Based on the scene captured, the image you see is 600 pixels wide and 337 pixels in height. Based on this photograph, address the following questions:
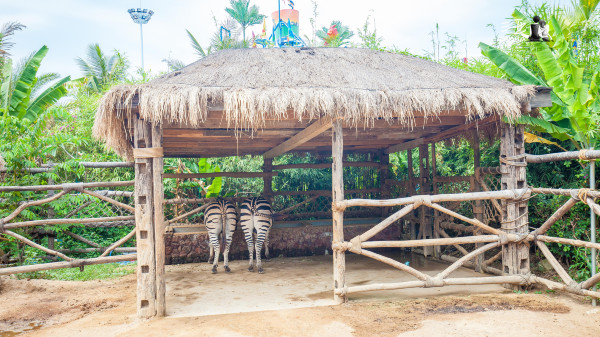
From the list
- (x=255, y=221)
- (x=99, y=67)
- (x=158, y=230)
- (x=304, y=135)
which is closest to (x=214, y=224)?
(x=255, y=221)

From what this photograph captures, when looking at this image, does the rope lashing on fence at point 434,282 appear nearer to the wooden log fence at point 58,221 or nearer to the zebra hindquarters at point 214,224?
the wooden log fence at point 58,221

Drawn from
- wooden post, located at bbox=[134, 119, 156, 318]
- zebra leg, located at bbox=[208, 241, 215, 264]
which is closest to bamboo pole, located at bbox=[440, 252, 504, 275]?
zebra leg, located at bbox=[208, 241, 215, 264]

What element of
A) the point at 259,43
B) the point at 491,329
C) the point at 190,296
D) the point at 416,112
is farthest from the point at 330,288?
the point at 259,43

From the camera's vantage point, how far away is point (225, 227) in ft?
21.9

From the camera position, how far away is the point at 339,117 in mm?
4320

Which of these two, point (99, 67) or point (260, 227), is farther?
point (99, 67)

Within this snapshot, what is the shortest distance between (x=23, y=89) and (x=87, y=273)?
3160mm

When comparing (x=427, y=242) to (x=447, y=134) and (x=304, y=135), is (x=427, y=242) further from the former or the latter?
(x=447, y=134)

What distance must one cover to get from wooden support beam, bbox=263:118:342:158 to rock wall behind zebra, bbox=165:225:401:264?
1.43 m

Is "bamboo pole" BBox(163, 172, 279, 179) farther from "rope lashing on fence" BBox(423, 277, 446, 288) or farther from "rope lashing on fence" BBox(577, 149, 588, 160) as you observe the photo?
"rope lashing on fence" BBox(577, 149, 588, 160)

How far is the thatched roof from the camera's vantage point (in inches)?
160

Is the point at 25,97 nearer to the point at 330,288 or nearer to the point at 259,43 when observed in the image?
the point at 330,288

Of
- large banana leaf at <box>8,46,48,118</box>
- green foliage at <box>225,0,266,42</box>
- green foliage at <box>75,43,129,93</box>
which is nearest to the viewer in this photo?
large banana leaf at <box>8,46,48,118</box>

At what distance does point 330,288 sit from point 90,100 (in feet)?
29.0
